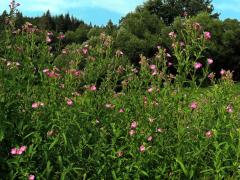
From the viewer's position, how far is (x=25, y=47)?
22.7 ft

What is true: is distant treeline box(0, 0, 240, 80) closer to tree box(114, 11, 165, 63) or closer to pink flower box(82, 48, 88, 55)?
tree box(114, 11, 165, 63)

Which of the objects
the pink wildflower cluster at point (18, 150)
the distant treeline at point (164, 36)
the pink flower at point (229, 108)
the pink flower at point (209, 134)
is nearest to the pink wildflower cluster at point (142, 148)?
the pink flower at point (209, 134)

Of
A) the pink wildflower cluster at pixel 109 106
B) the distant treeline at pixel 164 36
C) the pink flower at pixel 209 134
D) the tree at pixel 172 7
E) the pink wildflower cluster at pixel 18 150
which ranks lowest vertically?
the pink wildflower cluster at pixel 18 150

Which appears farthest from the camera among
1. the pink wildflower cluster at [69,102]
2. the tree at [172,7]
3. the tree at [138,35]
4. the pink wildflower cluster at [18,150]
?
the tree at [172,7]

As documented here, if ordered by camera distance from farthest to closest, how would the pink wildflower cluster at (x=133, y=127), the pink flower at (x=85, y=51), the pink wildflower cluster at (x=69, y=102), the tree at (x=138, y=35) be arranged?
the tree at (x=138, y=35) → the pink flower at (x=85, y=51) → the pink wildflower cluster at (x=69, y=102) → the pink wildflower cluster at (x=133, y=127)

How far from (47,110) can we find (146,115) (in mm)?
1184

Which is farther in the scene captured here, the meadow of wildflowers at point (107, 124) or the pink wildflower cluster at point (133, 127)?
the pink wildflower cluster at point (133, 127)

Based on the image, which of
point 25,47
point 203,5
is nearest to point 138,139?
point 25,47

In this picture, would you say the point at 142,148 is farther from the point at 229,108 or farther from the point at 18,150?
the point at 229,108

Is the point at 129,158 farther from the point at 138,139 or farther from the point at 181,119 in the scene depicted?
the point at 181,119

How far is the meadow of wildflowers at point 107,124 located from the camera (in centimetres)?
532

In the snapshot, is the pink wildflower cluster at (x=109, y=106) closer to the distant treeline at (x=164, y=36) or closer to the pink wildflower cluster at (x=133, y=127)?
the pink wildflower cluster at (x=133, y=127)

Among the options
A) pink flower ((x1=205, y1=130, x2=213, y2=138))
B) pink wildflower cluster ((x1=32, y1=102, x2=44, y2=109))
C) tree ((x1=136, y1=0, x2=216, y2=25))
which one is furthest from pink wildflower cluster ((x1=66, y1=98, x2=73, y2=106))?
tree ((x1=136, y1=0, x2=216, y2=25))

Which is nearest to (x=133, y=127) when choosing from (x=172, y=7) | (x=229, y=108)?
(x=229, y=108)
